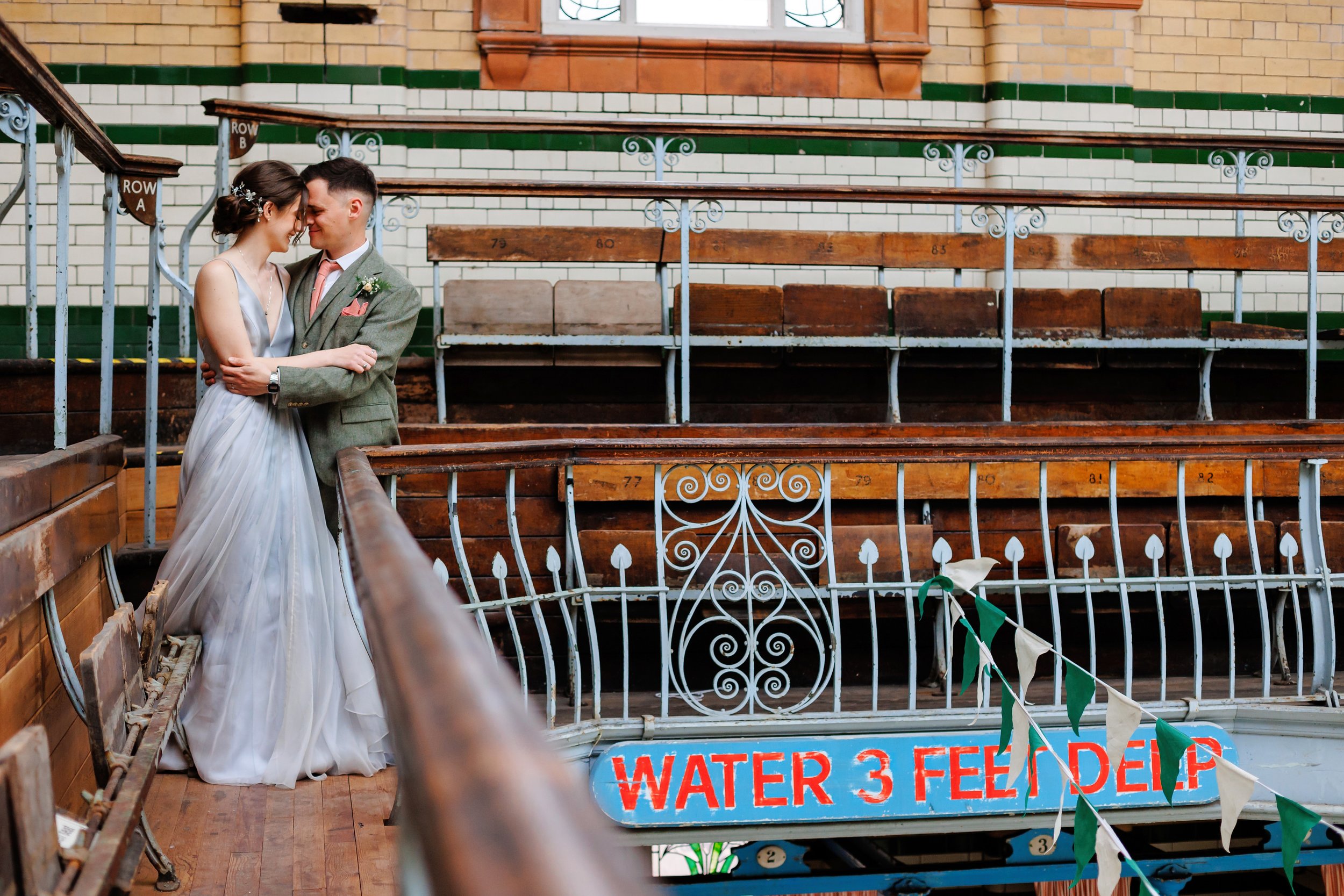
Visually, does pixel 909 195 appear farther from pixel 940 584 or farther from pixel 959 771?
pixel 959 771

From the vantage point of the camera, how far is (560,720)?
3.76 m

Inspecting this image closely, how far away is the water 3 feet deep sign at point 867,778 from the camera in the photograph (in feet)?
11.5

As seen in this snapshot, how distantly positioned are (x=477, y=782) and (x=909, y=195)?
15.8 feet

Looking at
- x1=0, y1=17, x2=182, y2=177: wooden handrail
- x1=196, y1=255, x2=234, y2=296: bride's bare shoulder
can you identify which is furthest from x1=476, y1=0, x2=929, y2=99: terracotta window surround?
x1=196, y1=255, x2=234, y2=296: bride's bare shoulder

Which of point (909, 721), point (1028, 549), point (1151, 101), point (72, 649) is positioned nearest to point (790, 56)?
point (1151, 101)

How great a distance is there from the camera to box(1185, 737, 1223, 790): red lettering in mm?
3756

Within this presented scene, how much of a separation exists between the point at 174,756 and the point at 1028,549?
3.07m

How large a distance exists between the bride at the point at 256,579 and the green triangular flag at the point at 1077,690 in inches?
66.2

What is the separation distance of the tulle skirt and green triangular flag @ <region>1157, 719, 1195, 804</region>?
1.87 meters

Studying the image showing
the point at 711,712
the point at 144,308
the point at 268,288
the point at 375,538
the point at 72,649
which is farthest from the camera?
the point at 144,308

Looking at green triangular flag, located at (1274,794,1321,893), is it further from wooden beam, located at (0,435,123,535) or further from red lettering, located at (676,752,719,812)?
wooden beam, located at (0,435,123,535)

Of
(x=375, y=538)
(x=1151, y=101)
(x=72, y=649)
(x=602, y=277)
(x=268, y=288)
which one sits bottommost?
(x=72, y=649)

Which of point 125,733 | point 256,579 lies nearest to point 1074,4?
point 256,579

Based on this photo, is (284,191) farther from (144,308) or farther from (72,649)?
(144,308)
